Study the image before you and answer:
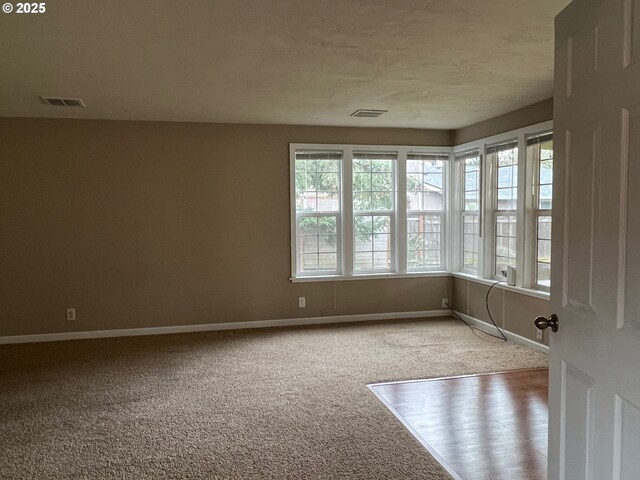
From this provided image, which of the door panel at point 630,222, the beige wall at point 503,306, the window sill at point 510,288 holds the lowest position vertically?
the beige wall at point 503,306

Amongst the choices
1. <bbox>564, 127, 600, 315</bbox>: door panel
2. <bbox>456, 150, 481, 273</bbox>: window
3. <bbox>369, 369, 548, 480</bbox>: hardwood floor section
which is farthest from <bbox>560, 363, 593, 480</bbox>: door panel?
<bbox>456, 150, 481, 273</bbox>: window

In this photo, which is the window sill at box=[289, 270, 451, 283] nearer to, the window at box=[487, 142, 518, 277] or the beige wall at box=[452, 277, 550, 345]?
the beige wall at box=[452, 277, 550, 345]

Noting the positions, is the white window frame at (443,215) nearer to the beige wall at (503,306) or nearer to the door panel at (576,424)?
the beige wall at (503,306)

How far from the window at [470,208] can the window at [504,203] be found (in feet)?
0.95

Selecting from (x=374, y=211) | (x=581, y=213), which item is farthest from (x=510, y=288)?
(x=581, y=213)

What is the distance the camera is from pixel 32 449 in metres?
2.71

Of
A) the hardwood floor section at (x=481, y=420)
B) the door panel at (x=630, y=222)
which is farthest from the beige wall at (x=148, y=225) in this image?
the door panel at (x=630, y=222)

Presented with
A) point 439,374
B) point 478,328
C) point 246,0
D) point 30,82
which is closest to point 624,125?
point 246,0

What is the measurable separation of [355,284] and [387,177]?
1.40 meters

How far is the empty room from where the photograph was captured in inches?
61.3

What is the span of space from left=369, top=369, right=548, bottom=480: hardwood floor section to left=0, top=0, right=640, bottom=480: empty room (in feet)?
0.07

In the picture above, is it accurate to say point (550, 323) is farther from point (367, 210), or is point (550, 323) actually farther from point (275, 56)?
point (367, 210)

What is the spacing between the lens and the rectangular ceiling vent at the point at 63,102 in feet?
13.5

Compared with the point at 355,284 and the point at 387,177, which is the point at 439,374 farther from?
the point at 387,177
